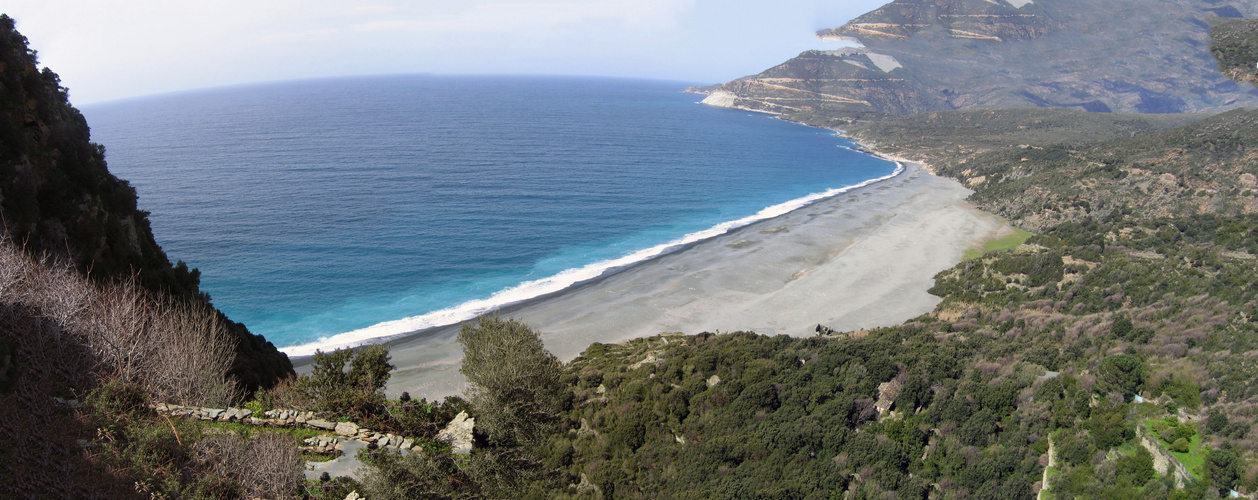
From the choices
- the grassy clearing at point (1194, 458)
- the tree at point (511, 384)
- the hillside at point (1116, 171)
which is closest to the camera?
the grassy clearing at point (1194, 458)

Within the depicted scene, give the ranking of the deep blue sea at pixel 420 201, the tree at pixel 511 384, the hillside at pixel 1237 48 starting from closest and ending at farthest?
the tree at pixel 511 384
the hillside at pixel 1237 48
the deep blue sea at pixel 420 201

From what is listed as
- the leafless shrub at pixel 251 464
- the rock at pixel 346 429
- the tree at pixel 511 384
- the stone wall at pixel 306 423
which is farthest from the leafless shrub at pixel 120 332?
the tree at pixel 511 384

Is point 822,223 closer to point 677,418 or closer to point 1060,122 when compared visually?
point 677,418

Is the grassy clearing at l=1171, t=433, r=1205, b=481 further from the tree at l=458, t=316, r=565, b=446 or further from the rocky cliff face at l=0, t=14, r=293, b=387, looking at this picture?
the rocky cliff face at l=0, t=14, r=293, b=387

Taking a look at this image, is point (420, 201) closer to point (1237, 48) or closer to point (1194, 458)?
point (1194, 458)

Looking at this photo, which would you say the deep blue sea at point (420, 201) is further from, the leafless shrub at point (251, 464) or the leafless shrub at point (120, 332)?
the leafless shrub at point (251, 464)

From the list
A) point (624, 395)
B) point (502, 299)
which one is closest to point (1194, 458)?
point (624, 395)

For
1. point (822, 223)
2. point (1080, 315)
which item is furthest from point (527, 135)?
point (1080, 315)

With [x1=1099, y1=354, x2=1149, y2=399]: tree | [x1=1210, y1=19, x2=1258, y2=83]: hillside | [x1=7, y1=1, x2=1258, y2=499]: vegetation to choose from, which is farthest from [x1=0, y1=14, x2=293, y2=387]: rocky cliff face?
[x1=1210, y1=19, x2=1258, y2=83]: hillside
